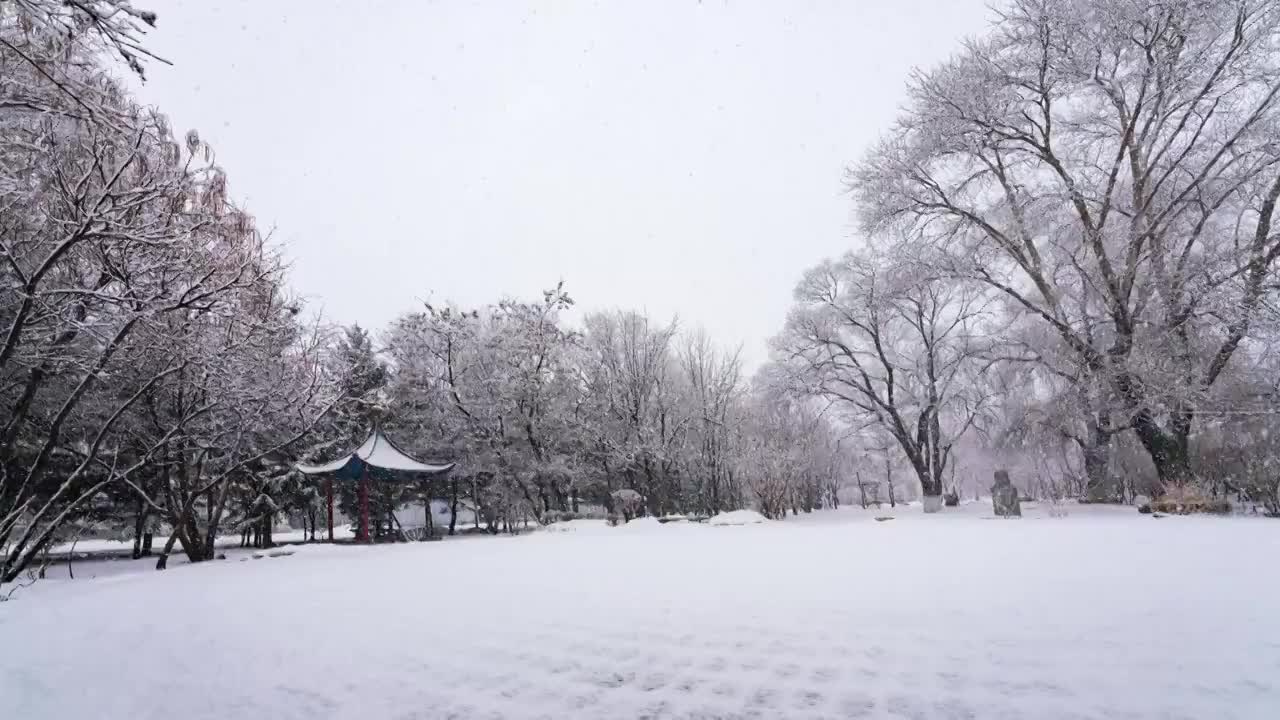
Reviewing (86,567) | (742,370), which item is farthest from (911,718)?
(742,370)

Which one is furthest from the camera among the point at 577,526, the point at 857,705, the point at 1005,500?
the point at 577,526

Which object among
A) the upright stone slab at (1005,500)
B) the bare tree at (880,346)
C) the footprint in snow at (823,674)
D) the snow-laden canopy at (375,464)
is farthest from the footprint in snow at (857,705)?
the bare tree at (880,346)

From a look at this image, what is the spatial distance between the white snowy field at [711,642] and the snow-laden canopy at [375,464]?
352 inches

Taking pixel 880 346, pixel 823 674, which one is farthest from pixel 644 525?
pixel 880 346

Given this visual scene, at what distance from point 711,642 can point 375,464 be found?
14.2m

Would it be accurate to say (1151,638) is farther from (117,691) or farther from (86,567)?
(86,567)

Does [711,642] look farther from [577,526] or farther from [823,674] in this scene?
[577,526]

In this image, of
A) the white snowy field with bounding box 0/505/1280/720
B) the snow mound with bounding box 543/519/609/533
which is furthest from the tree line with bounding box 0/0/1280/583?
the snow mound with bounding box 543/519/609/533

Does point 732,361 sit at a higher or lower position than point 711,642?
higher

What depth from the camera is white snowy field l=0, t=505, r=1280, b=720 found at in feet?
8.34

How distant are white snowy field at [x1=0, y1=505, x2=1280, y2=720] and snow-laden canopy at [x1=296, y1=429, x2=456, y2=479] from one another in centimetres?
894

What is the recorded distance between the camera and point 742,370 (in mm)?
23312

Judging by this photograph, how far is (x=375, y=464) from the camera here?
50.9 feet

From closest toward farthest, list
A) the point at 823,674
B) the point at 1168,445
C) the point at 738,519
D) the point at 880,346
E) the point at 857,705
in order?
the point at 857,705 < the point at 823,674 < the point at 1168,445 < the point at 738,519 < the point at 880,346
